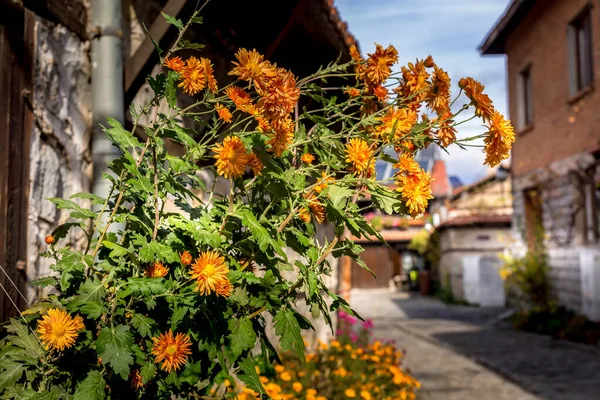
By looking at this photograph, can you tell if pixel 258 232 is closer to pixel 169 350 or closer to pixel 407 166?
pixel 169 350

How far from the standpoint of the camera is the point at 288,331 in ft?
5.52

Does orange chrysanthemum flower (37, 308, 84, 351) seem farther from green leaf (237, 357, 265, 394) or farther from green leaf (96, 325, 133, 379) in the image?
green leaf (237, 357, 265, 394)

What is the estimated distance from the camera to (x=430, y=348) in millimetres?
9703

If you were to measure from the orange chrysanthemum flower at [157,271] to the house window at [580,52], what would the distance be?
10732 mm

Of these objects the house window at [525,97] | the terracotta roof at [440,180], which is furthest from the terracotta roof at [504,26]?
the terracotta roof at [440,180]

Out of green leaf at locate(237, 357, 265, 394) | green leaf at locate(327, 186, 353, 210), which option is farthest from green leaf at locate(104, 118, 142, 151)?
green leaf at locate(237, 357, 265, 394)

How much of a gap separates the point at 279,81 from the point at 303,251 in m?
0.48

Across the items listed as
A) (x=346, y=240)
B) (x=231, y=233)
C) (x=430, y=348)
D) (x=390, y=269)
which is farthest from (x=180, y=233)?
(x=390, y=269)

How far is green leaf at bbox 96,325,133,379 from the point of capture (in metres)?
1.52

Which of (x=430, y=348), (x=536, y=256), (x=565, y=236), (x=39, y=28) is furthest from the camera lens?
(x=536, y=256)

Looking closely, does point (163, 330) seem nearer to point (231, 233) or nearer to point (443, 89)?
point (231, 233)

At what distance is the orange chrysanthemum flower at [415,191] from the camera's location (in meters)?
1.75

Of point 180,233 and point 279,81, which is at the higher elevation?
point 279,81

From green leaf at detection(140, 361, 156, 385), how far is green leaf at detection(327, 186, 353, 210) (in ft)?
2.02
